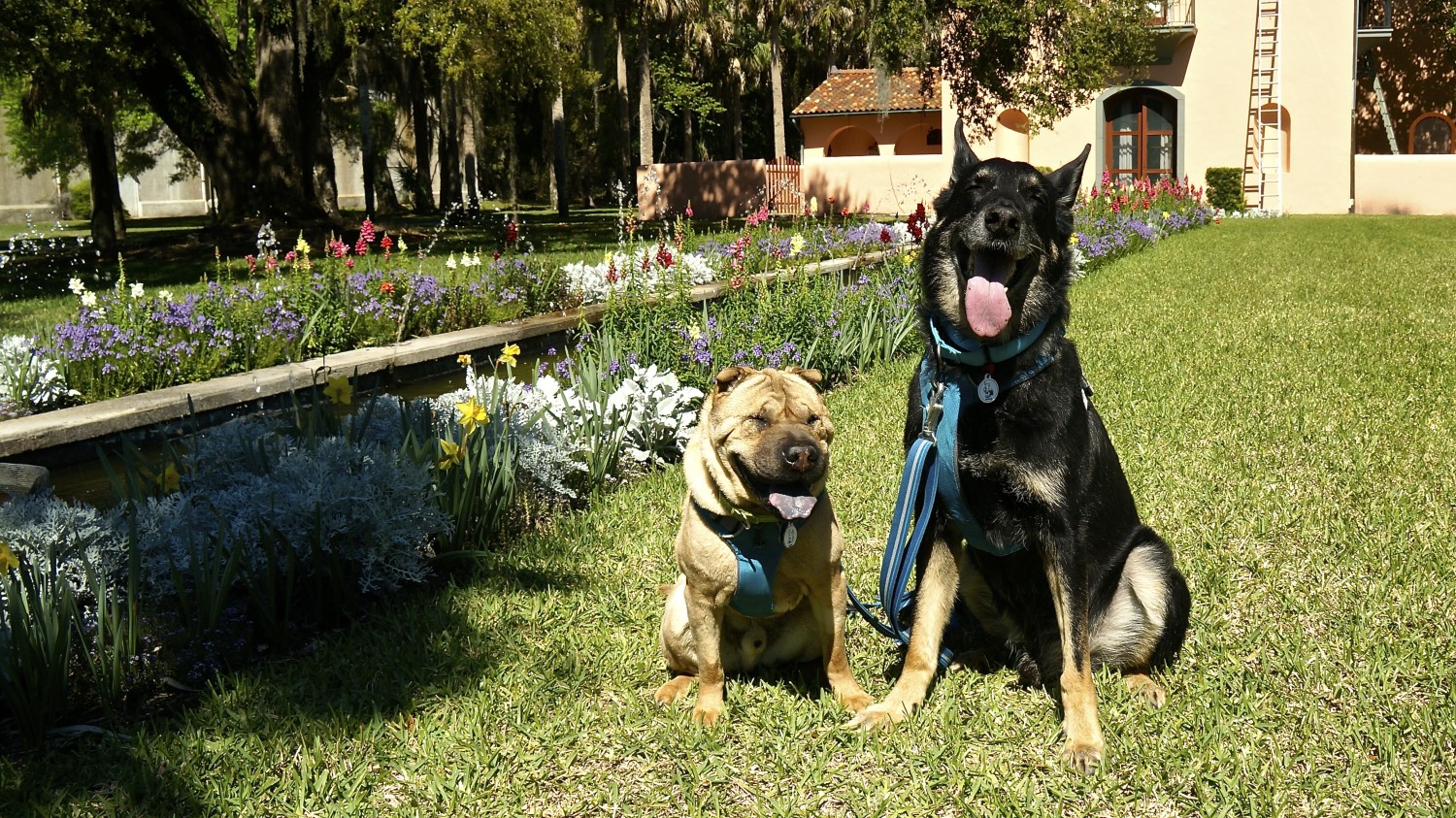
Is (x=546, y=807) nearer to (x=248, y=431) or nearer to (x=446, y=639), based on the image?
(x=446, y=639)

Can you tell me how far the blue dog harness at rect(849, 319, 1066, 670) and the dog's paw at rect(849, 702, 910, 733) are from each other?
0.34 meters

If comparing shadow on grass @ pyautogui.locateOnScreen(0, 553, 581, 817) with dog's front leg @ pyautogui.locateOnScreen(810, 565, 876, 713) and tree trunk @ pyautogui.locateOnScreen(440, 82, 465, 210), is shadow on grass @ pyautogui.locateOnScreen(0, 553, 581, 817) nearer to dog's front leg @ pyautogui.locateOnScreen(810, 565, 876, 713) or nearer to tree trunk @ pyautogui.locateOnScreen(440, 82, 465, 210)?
dog's front leg @ pyautogui.locateOnScreen(810, 565, 876, 713)

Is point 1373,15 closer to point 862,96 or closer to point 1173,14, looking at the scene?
point 1173,14

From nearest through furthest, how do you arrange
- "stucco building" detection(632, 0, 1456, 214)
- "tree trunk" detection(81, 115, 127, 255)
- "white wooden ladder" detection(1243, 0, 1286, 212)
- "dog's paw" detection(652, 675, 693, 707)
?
"dog's paw" detection(652, 675, 693, 707) → "tree trunk" detection(81, 115, 127, 255) → "stucco building" detection(632, 0, 1456, 214) → "white wooden ladder" detection(1243, 0, 1286, 212)

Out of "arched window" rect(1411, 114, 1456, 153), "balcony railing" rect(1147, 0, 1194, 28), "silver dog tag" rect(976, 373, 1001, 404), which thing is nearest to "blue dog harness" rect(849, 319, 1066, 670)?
"silver dog tag" rect(976, 373, 1001, 404)

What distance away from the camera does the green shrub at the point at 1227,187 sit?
2808 cm

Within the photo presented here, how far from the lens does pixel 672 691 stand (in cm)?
A: 349

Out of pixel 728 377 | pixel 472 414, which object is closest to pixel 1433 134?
pixel 472 414

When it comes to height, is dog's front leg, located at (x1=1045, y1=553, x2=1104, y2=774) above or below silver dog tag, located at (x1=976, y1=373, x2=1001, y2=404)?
below

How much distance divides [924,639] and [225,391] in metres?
4.00

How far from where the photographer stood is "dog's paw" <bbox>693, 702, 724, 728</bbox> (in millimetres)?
3283

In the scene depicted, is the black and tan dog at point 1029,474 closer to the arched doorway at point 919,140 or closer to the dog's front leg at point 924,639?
the dog's front leg at point 924,639

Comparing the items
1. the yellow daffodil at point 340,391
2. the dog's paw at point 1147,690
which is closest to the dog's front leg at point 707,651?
the dog's paw at point 1147,690

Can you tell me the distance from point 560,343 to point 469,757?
511 cm
